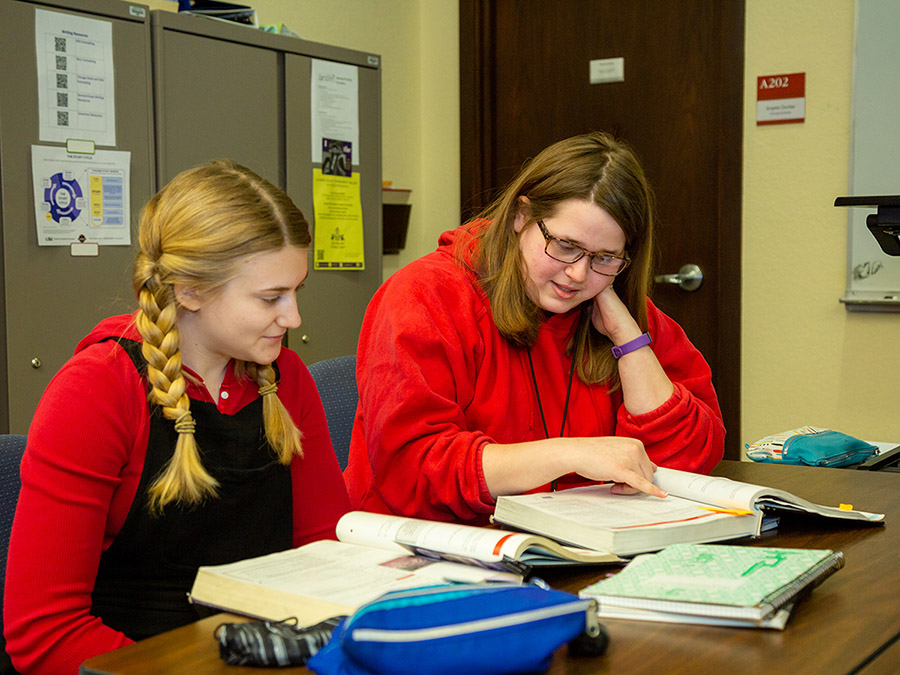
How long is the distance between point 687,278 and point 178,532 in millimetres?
2350

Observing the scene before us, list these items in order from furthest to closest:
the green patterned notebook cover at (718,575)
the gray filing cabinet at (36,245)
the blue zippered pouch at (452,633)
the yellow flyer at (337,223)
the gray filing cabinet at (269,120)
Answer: the yellow flyer at (337,223) < the gray filing cabinet at (269,120) < the gray filing cabinet at (36,245) < the green patterned notebook cover at (718,575) < the blue zippered pouch at (452,633)

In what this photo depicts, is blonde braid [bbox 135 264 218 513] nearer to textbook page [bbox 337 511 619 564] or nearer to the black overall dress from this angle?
the black overall dress

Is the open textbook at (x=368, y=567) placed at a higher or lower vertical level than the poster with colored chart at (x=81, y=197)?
lower

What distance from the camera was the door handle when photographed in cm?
322

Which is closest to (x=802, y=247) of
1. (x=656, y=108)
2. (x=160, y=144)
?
(x=656, y=108)

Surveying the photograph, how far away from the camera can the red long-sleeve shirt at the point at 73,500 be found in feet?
3.50

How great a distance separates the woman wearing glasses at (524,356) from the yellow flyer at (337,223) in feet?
4.00

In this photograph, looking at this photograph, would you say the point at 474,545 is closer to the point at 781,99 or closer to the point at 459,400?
the point at 459,400

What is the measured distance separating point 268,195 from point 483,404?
0.47 metres

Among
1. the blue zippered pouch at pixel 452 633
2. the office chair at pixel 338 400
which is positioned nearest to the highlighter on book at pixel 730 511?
the blue zippered pouch at pixel 452 633

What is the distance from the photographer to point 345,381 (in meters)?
1.86

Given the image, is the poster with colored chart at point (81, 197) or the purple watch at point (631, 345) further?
the poster with colored chart at point (81, 197)

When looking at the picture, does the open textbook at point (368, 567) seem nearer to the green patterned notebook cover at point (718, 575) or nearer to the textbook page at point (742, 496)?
the green patterned notebook cover at point (718, 575)

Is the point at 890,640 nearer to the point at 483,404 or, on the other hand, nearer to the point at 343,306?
the point at 483,404
